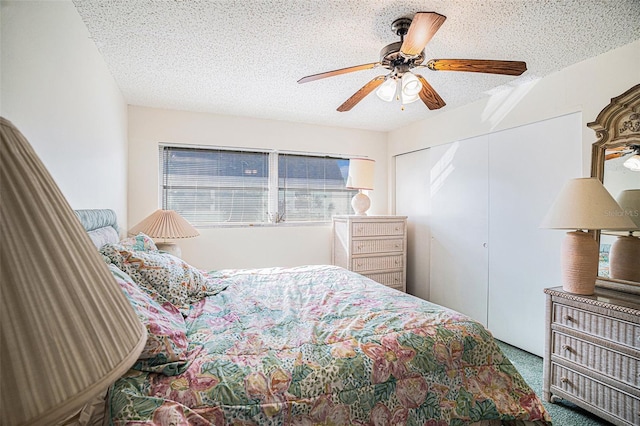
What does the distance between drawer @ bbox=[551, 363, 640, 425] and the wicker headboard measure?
2855mm

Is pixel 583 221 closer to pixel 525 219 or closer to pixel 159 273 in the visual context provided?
pixel 525 219

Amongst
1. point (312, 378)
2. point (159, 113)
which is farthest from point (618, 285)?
point (159, 113)

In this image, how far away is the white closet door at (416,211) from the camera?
13.1 feet

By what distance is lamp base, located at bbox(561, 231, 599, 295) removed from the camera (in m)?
1.95

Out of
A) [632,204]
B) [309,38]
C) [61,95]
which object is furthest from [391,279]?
[61,95]

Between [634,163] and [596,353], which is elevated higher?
[634,163]

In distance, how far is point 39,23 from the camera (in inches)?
52.2

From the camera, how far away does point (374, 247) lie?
151 inches

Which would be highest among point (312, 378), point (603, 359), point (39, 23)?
point (39, 23)

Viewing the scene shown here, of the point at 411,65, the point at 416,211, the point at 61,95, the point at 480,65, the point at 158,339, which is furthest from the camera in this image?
the point at 416,211

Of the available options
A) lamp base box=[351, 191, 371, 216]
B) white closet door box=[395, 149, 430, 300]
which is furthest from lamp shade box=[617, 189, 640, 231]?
lamp base box=[351, 191, 371, 216]

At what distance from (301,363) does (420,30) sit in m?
1.52

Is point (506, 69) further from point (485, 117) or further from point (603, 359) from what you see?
point (603, 359)

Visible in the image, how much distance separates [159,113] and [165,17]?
1.86 metres
